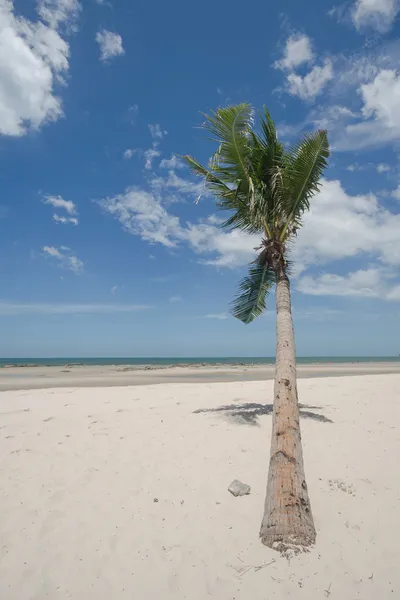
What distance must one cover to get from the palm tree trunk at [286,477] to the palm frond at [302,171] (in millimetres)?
2918

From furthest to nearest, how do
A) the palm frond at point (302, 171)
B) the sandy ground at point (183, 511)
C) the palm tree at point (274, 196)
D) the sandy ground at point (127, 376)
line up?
the sandy ground at point (127, 376), the palm frond at point (302, 171), the palm tree at point (274, 196), the sandy ground at point (183, 511)

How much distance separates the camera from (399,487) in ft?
18.6

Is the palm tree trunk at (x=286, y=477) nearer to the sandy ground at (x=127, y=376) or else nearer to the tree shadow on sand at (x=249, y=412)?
the tree shadow on sand at (x=249, y=412)

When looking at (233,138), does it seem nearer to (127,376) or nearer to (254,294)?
(254,294)

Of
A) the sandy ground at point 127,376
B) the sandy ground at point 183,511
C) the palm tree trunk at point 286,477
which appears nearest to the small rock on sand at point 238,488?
the sandy ground at point 183,511

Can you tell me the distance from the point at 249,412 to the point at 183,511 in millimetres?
5533

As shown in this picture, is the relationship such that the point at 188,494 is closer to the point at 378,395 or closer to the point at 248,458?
the point at 248,458

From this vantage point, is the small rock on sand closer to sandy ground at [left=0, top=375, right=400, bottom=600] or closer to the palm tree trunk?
sandy ground at [left=0, top=375, right=400, bottom=600]

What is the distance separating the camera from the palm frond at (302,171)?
7.09 metres

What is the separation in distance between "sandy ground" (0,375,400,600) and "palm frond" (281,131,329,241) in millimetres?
4677

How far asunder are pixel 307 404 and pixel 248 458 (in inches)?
228

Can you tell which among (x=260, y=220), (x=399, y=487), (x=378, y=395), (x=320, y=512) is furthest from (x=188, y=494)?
(x=378, y=395)

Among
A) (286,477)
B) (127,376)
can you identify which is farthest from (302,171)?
(127,376)

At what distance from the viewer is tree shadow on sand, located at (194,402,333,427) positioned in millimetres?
9484
